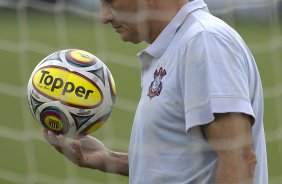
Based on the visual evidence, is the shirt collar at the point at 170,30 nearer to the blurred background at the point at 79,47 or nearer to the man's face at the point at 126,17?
the man's face at the point at 126,17

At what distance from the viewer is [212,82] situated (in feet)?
7.27

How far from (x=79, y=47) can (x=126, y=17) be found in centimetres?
586

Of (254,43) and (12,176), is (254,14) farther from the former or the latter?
(12,176)

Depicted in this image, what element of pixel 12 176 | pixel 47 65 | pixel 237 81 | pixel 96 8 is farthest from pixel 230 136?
pixel 12 176

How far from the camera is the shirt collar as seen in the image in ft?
7.95

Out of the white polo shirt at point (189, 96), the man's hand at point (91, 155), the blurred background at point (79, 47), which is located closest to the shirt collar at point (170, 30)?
the white polo shirt at point (189, 96)

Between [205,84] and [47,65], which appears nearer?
[205,84]

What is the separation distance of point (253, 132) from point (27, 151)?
3933mm

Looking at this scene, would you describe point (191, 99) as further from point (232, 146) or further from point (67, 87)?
point (67, 87)

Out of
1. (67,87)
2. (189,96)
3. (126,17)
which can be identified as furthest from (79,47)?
(189,96)

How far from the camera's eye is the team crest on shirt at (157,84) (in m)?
2.35

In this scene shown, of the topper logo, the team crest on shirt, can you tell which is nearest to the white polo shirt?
the team crest on shirt

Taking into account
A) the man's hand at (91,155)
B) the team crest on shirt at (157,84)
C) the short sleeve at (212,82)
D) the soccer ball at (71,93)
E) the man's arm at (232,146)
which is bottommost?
the man's hand at (91,155)

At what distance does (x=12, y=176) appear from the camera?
5.28 m
